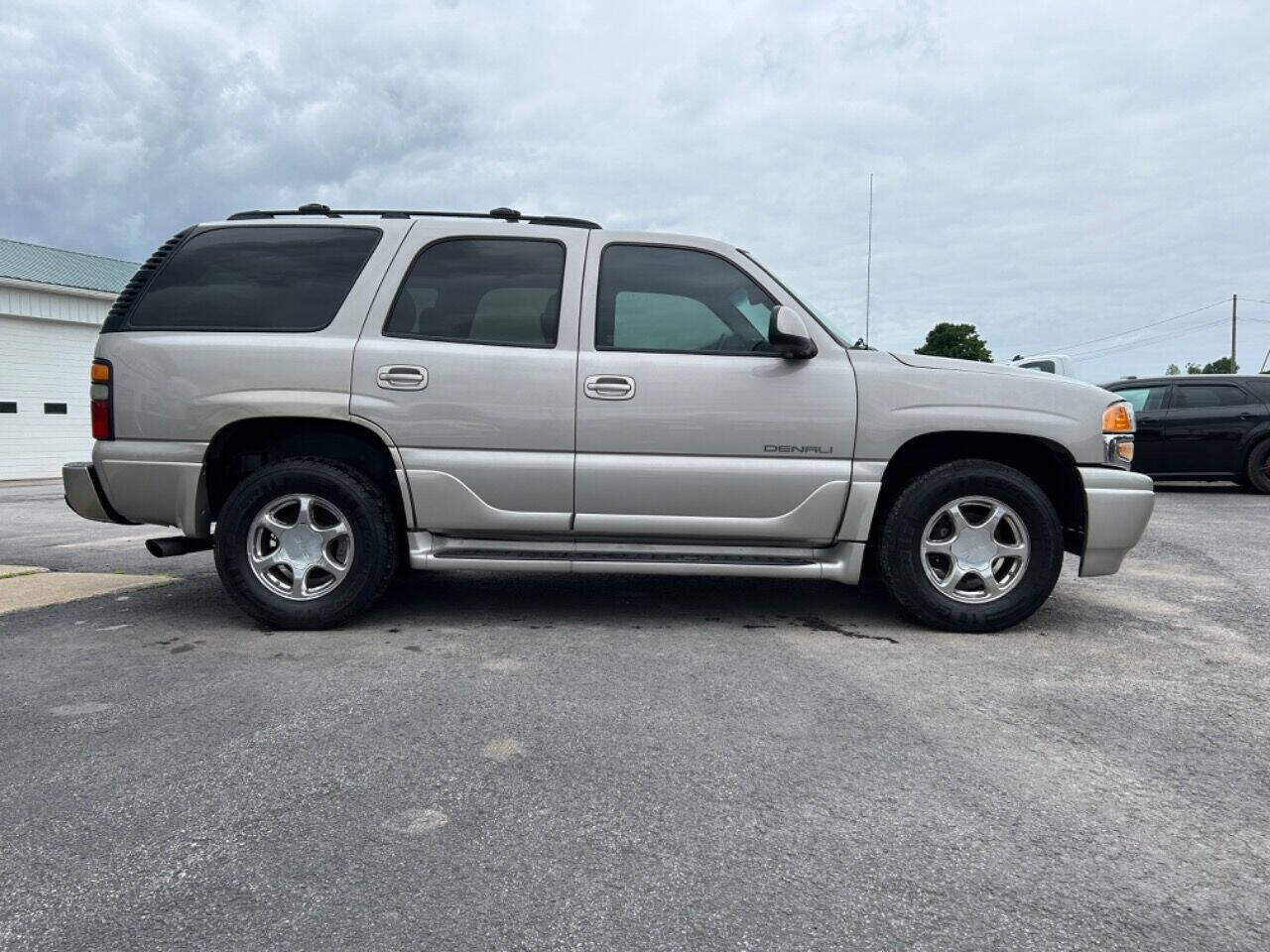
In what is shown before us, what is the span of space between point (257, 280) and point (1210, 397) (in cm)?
1175

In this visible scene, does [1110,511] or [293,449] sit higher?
[293,449]

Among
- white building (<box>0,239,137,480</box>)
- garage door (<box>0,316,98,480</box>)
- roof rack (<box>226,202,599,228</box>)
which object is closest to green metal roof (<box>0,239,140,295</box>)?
white building (<box>0,239,137,480</box>)

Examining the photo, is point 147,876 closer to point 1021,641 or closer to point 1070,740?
point 1070,740

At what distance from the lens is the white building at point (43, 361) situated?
16469mm

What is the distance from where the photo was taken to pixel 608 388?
3963 millimetres

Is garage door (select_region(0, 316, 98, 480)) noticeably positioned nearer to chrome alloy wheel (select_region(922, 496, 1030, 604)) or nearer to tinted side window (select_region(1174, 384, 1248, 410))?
chrome alloy wheel (select_region(922, 496, 1030, 604))

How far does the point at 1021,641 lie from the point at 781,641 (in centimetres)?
110

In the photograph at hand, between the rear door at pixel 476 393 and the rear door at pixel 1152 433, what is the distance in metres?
9.94

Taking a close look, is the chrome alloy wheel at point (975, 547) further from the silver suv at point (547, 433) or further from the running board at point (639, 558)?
the running board at point (639, 558)

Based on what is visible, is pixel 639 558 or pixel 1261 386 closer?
pixel 639 558

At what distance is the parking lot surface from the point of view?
1.75 m

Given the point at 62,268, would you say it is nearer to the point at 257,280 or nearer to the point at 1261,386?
the point at 257,280

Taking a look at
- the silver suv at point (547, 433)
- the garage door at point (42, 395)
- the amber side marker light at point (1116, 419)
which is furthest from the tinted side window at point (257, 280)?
the garage door at point (42, 395)

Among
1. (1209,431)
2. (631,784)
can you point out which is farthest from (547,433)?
(1209,431)
